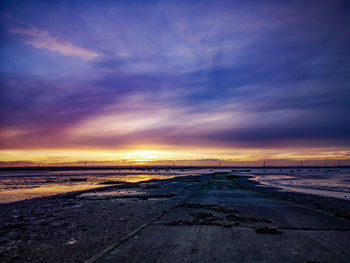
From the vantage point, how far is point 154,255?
600 centimetres

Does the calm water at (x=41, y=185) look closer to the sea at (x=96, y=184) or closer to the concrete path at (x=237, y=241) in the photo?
the sea at (x=96, y=184)

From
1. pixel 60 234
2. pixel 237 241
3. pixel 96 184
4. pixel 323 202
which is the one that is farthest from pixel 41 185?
pixel 237 241

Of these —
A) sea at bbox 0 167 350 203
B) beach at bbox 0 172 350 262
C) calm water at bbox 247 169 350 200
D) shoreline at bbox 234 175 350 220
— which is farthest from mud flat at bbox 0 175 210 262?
calm water at bbox 247 169 350 200

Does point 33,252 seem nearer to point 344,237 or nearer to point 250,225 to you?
point 250,225

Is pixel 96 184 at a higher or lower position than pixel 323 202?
lower

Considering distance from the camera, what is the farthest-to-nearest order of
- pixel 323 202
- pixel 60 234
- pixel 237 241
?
pixel 323 202
pixel 60 234
pixel 237 241

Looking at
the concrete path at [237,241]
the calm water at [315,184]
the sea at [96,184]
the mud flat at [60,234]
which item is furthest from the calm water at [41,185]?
the calm water at [315,184]

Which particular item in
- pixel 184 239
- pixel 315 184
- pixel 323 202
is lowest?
pixel 315 184

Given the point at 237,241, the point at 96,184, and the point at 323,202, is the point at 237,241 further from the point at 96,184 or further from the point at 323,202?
the point at 96,184

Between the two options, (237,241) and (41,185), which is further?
(41,185)

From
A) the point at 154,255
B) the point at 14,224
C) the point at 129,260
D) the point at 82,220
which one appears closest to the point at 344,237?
the point at 154,255

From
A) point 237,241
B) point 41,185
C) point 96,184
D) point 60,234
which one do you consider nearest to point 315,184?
point 96,184

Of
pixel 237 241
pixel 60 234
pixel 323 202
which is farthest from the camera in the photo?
pixel 323 202

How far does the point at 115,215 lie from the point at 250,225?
7.29 m
